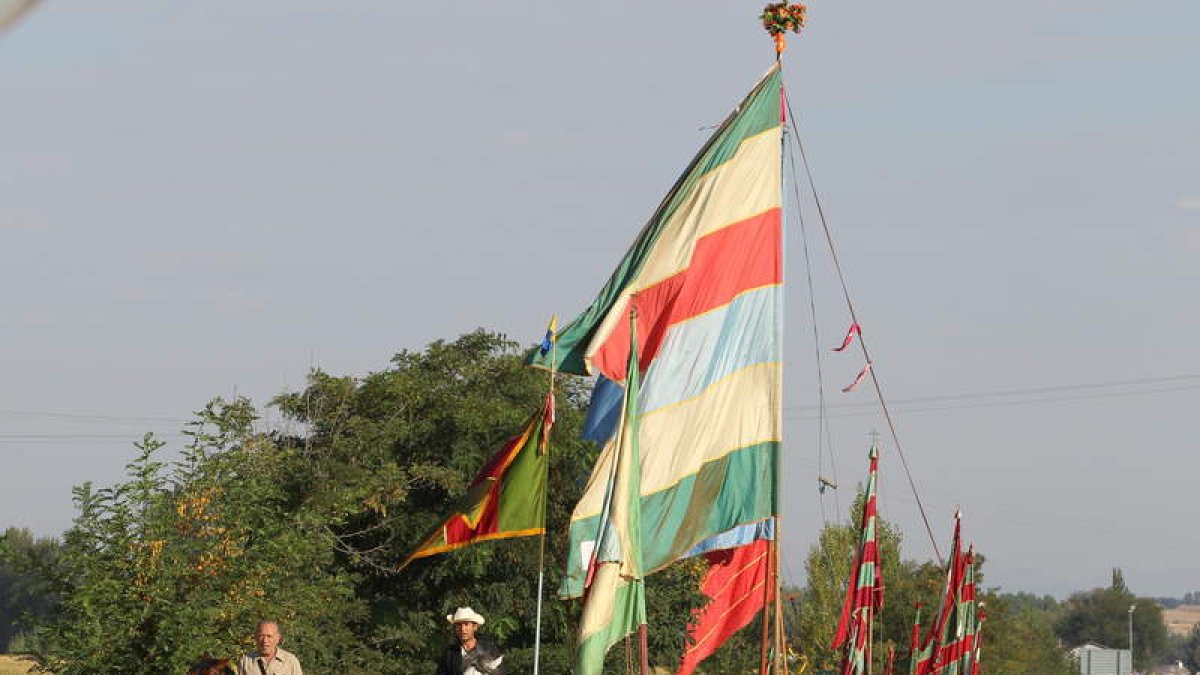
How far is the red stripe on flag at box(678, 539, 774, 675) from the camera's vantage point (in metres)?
16.9

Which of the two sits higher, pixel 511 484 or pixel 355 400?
pixel 355 400

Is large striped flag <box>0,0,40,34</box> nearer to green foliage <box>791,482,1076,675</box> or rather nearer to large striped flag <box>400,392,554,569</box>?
large striped flag <box>400,392,554,569</box>

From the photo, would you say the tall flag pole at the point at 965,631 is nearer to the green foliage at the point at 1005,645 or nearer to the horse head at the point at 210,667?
the horse head at the point at 210,667

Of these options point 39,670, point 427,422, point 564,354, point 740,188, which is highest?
point 427,422

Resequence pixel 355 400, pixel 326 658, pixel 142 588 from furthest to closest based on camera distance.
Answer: pixel 355 400, pixel 326 658, pixel 142 588

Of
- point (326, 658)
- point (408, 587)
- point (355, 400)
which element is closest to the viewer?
point (326, 658)

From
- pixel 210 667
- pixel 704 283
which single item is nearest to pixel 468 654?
pixel 210 667

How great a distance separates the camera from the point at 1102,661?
153 metres

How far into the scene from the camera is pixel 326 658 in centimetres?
3188

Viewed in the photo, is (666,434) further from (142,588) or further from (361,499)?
A: (361,499)

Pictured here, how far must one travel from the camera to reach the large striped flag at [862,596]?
27.6 m

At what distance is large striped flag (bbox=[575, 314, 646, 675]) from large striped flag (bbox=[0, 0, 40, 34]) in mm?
11161

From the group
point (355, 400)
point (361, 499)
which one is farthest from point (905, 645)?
point (361, 499)

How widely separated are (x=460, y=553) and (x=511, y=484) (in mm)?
22631
